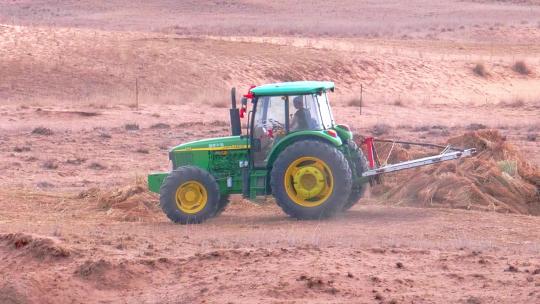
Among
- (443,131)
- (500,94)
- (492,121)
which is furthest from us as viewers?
(500,94)

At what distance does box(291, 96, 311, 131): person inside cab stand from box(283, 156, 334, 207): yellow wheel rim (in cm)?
50

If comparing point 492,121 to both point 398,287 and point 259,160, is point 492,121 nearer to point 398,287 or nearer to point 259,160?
point 259,160

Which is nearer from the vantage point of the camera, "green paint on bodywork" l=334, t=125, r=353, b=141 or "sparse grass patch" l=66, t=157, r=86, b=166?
"green paint on bodywork" l=334, t=125, r=353, b=141

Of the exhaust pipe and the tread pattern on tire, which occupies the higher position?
the exhaust pipe

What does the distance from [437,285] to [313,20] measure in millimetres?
60024

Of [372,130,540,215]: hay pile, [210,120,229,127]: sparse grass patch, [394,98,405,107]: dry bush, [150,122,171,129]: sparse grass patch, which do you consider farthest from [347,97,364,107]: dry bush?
[372,130,540,215]: hay pile

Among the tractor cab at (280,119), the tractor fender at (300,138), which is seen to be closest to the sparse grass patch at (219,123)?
the tractor cab at (280,119)

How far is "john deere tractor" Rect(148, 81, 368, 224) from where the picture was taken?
14195mm

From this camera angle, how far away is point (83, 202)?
1662 centimetres

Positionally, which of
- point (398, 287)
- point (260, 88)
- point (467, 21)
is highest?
point (467, 21)

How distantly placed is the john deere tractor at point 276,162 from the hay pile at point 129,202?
0.87m

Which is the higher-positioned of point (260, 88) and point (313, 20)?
point (313, 20)

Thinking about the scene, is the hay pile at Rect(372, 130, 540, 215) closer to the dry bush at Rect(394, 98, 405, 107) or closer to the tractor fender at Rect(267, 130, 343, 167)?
the tractor fender at Rect(267, 130, 343, 167)

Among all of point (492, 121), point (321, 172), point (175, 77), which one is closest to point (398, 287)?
point (321, 172)
